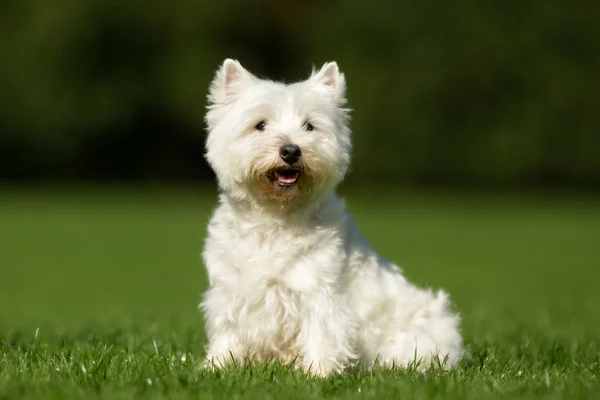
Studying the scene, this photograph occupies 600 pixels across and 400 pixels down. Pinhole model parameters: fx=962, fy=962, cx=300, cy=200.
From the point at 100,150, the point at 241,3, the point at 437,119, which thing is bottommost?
the point at 100,150

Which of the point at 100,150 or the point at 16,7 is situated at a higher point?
the point at 16,7

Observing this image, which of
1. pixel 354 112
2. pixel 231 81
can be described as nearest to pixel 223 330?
pixel 231 81

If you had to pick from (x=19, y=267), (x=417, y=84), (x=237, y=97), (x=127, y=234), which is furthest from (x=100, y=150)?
(x=237, y=97)

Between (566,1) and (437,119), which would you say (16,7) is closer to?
(437,119)

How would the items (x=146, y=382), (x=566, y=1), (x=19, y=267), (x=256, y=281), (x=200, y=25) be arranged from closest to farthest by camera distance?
(x=146, y=382) → (x=256, y=281) → (x=19, y=267) → (x=566, y=1) → (x=200, y=25)

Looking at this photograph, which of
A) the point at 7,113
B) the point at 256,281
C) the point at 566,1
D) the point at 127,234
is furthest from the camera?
the point at 7,113

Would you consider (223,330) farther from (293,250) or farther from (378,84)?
(378,84)
